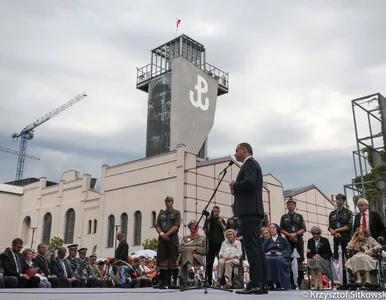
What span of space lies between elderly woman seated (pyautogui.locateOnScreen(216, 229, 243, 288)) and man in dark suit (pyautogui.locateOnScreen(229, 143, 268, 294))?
2.75 meters

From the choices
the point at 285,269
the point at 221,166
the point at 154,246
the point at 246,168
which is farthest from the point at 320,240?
the point at 221,166

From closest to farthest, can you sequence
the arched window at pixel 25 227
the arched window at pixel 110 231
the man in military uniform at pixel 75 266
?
1. the man in military uniform at pixel 75 266
2. the arched window at pixel 110 231
3. the arched window at pixel 25 227

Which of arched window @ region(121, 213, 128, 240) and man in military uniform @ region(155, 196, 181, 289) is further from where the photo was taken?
arched window @ region(121, 213, 128, 240)

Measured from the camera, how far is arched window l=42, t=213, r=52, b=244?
42834 mm

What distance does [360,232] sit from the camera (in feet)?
25.7

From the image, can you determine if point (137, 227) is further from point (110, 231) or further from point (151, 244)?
point (151, 244)

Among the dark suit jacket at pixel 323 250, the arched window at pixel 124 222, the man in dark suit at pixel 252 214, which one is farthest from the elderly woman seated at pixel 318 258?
the arched window at pixel 124 222

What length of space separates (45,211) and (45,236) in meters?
2.75

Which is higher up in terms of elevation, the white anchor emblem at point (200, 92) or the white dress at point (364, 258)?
the white anchor emblem at point (200, 92)

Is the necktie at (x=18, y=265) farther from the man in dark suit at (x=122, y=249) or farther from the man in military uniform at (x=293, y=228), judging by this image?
the man in military uniform at (x=293, y=228)

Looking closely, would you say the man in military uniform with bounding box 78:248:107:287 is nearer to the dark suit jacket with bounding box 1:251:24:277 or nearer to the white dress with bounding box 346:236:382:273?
the dark suit jacket with bounding box 1:251:24:277

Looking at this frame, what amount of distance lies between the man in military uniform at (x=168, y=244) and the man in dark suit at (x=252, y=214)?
2.02 meters

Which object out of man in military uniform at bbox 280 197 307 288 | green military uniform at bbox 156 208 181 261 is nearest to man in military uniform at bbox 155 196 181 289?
green military uniform at bbox 156 208 181 261

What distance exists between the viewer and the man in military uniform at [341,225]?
8.68 m
